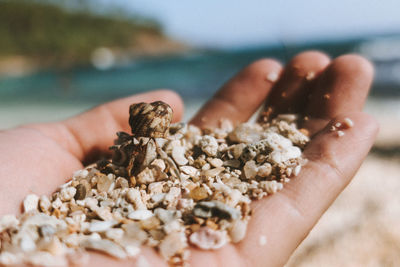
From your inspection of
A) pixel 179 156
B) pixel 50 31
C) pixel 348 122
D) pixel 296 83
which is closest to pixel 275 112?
pixel 296 83

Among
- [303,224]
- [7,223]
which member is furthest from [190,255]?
[7,223]

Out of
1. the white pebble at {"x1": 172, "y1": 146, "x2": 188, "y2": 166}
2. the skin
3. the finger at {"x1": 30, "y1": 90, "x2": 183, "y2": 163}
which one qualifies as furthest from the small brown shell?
the finger at {"x1": 30, "y1": 90, "x2": 183, "y2": 163}

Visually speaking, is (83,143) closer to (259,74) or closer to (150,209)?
(150,209)

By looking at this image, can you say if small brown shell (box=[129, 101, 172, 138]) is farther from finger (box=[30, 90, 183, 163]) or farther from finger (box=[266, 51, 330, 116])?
finger (box=[266, 51, 330, 116])

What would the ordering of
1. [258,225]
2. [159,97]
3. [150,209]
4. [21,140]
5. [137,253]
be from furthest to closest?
[159,97]
[21,140]
[150,209]
[258,225]
[137,253]

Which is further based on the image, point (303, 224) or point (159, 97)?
point (159, 97)

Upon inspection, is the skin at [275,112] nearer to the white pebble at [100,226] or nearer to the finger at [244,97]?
the finger at [244,97]
